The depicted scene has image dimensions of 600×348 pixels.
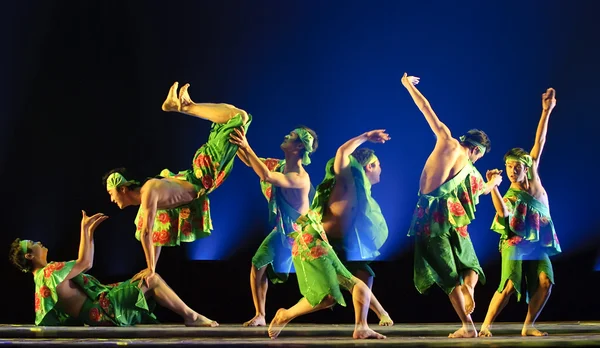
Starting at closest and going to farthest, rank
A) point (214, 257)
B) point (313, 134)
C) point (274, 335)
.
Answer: point (274, 335) < point (313, 134) < point (214, 257)

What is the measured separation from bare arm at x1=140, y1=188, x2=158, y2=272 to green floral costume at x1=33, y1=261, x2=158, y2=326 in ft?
0.60

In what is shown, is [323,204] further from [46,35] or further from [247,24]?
[46,35]

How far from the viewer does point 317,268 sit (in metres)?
4.84

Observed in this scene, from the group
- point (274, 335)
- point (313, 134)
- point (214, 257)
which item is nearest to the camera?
point (274, 335)

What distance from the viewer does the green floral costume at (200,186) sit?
600 cm

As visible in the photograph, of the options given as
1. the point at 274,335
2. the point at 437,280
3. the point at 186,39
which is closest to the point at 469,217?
the point at 437,280

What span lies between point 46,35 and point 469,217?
345cm

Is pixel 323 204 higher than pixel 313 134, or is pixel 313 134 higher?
pixel 313 134

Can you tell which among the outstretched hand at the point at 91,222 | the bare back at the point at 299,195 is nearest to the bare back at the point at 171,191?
the outstretched hand at the point at 91,222

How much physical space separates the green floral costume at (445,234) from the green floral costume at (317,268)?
63 cm

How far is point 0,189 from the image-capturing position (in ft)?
22.9

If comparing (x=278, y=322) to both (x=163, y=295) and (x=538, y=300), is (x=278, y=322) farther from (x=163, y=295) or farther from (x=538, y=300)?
(x=538, y=300)

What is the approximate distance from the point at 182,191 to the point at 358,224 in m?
1.32

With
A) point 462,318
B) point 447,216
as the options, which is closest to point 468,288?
point 462,318
